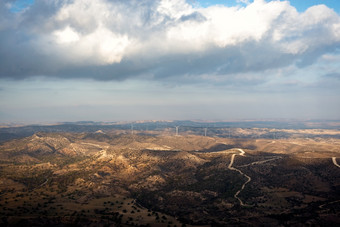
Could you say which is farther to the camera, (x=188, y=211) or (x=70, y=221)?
(x=188, y=211)

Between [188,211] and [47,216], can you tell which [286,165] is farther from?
[47,216]

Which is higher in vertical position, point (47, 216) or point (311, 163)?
point (311, 163)

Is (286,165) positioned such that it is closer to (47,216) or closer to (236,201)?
(236,201)

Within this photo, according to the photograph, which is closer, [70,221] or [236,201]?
[70,221]

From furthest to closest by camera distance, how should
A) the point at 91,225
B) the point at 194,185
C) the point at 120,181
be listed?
1. the point at 120,181
2. the point at 194,185
3. the point at 91,225

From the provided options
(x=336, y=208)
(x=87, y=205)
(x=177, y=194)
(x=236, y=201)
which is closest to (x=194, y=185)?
(x=177, y=194)

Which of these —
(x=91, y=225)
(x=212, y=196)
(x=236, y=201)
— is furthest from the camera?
(x=212, y=196)

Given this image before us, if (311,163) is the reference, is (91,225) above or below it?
below

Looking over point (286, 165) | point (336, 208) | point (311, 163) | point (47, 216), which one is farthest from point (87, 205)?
point (311, 163)

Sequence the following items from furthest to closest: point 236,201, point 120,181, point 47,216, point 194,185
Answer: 1. point 120,181
2. point 194,185
3. point 236,201
4. point 47,216
